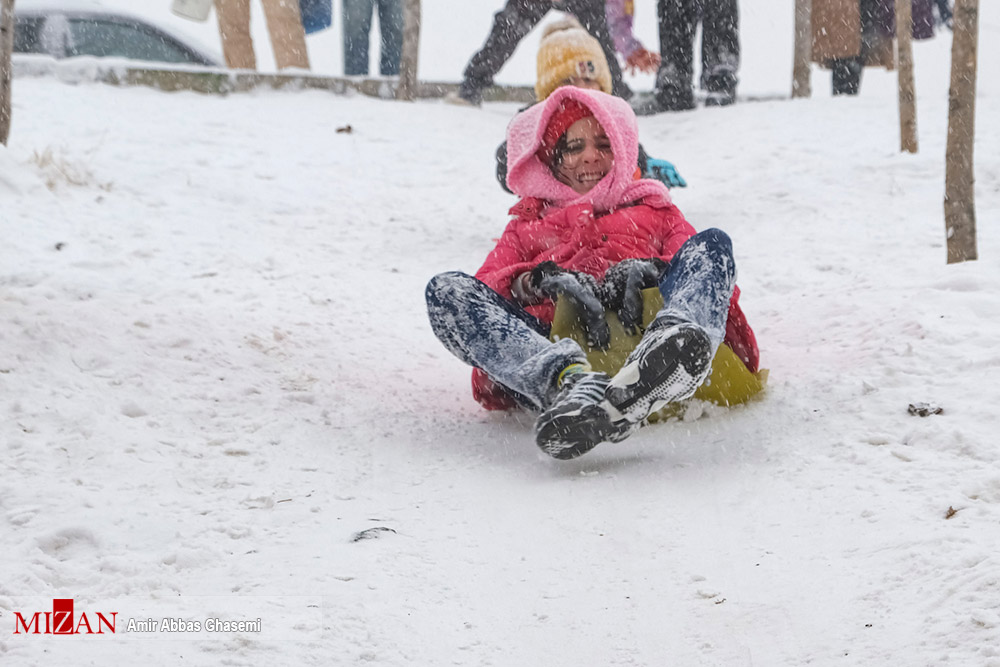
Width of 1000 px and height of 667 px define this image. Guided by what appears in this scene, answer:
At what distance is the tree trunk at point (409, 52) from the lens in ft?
A: 27.6

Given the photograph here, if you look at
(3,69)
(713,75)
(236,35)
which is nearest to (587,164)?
(3,69)

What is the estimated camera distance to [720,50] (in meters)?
8.19

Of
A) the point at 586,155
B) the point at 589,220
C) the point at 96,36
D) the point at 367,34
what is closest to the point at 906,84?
the point at 586,155

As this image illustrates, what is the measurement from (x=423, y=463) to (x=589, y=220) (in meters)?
1.03

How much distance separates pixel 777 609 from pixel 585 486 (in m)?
0.77

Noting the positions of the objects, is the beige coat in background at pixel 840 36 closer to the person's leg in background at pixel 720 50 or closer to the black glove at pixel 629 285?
the person's leg in background at pixel 720 50

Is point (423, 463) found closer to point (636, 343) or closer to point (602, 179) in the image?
point (636, 343)

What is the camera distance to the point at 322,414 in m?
3.17

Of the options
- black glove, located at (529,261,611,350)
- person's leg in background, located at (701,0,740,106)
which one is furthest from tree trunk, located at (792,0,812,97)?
black glove, located at (529,261,611,350)

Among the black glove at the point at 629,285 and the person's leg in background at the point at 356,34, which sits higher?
the person's leg in background at the point at 356,34

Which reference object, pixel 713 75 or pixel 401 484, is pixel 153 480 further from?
pixel 713 75

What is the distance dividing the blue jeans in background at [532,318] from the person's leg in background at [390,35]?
589 centimetres

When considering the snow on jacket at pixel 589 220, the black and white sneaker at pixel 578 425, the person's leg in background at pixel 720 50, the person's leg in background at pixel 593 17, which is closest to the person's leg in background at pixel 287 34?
the person's leg in background at pixel 593 17

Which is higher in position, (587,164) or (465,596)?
(587,164)
